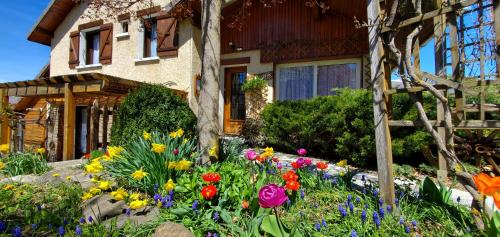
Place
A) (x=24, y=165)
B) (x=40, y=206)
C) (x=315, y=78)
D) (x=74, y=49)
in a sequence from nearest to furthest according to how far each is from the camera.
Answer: (x=40, y=206)
(x=24, y=165)
(x=315, y=78)
(x=74, y=49)

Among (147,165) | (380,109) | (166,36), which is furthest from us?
(166,36)

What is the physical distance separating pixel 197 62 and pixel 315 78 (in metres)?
3.75

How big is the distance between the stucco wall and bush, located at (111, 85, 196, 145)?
3.56 m

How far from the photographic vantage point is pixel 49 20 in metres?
11.9

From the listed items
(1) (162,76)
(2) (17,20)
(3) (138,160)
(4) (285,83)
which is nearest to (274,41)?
(4) (285,83)

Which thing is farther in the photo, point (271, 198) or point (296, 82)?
point (296, 82)

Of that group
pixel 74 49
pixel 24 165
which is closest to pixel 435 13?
pixel 24 165

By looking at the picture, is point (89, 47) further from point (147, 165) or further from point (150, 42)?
point (147, 165)

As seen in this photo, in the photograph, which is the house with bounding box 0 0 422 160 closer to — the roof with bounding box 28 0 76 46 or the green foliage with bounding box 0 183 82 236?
the roof with bounding box 28 0 76 46

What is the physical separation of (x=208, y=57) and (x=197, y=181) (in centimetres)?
164

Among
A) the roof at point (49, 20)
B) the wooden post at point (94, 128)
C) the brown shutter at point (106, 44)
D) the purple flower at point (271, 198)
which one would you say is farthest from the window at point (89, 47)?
the purple flower at point (271, 198)

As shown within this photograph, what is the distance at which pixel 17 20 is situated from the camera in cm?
1806

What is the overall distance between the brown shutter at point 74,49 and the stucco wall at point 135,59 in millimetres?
262

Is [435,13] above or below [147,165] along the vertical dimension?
above
